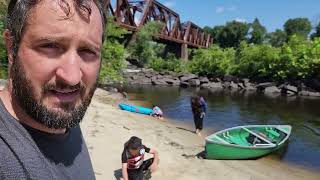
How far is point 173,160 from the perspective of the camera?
13414 mm

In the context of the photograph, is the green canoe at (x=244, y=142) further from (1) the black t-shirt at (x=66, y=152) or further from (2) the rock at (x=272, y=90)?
(2) the rock at (x=272, y=90)

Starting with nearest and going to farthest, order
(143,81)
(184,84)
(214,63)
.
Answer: (184,84), (143,81), (214,63)

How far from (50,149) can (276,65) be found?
183ft

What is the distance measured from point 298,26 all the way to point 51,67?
370 feet

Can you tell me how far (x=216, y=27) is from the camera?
124m

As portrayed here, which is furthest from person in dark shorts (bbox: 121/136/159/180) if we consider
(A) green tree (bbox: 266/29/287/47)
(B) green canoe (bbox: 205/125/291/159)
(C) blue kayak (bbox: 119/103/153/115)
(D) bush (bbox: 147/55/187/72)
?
(A) green tree (bbox: 266/29/287/47)

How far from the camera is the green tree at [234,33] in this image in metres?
109

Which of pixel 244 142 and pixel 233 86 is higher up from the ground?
pixel 244 142

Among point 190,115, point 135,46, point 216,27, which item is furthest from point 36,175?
point 216,27

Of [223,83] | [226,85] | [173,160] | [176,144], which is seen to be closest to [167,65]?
[223,83]

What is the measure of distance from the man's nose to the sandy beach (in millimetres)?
8905

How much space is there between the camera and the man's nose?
1.37 m

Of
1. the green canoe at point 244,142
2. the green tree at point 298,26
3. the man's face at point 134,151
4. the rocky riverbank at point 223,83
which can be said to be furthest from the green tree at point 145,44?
the man's face at point 134,151

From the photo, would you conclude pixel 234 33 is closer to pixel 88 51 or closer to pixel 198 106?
pixel 198 106
